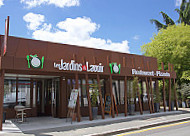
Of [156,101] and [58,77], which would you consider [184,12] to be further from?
[58,77]

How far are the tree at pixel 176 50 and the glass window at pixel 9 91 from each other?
18.5 m

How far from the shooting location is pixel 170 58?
24266 mm

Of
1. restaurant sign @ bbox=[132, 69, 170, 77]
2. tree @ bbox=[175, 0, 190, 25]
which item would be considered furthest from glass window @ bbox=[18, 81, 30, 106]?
tree @ bbox=[175, 0, 190, 25]

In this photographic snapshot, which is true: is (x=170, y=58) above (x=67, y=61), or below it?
above

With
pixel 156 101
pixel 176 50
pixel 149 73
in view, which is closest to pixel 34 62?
pixel 149 73

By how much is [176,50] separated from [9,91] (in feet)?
64.5

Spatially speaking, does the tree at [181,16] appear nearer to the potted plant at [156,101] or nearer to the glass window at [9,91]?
the potted plant at [156,101]

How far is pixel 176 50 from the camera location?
76.2 ft

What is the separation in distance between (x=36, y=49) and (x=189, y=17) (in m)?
32.7

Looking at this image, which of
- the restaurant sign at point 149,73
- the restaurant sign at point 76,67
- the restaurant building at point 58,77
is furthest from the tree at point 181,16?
the restaurant sign at point 76,67

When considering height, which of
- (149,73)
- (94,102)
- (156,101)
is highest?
(149,73)

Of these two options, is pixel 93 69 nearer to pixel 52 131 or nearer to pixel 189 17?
pixel 52 131

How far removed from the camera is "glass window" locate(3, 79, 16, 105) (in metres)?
12.6

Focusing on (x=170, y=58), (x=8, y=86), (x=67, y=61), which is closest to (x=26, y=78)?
(x=8, y=86)
